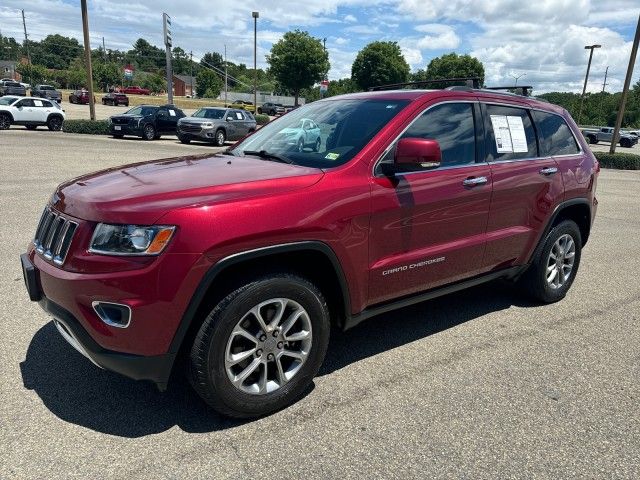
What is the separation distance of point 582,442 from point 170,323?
87.1 inches

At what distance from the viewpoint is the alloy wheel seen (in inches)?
107

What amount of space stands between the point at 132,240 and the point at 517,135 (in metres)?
3.13

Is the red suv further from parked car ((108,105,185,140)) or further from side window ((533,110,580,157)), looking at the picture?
parked car ((108,105,185,140))

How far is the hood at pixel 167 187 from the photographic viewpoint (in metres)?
2.46

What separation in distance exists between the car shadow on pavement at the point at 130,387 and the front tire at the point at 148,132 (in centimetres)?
1940

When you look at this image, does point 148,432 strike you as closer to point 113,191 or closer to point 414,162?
point 113,191

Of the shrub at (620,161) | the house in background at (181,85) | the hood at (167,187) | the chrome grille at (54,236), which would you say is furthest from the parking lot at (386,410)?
the house in background at (181,85)

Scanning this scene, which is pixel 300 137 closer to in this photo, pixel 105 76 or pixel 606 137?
pixel 606 137

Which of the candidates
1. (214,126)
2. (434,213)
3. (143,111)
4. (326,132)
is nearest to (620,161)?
(214,126)

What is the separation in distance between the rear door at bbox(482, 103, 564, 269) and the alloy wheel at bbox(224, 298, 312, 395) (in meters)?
1.77

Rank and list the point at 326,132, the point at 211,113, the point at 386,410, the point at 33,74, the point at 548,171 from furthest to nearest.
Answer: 1. the point at 33,74
2. the point at 211,113
3. the point at 548,171
4. the point at 326,132
5. the point at 386,410

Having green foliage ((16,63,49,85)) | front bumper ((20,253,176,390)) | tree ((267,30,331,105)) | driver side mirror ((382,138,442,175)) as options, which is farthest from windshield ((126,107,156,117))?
green foliage ((16,63,49,85))

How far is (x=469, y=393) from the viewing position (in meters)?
3.15

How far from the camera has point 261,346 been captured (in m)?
2.79
